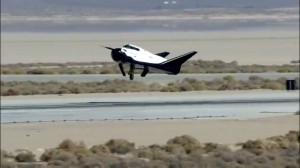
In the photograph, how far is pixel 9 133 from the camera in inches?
2574

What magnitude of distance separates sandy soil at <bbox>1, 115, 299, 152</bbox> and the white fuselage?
46.6 m

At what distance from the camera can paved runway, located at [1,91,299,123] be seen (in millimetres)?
71000

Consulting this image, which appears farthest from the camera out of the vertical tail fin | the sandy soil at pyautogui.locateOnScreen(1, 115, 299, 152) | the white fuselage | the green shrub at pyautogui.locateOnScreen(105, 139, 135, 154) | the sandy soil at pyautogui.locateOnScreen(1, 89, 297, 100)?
the sandy soil at pyautogui.locateOnScreen(1, 89, 297, 100)

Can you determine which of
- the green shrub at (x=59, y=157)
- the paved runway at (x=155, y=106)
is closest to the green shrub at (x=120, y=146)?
the green shrub at (x=59, y=157)

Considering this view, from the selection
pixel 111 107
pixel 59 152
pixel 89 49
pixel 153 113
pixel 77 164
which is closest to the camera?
pixel 77 164

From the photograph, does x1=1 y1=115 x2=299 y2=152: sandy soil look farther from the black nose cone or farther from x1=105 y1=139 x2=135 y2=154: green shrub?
the black nose cone

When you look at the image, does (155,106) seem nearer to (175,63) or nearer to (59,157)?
(59,157)

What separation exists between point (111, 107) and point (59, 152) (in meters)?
21.6

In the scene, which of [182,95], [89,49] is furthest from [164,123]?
[89,49]

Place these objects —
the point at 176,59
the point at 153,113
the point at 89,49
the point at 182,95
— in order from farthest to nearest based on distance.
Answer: the point at 89,49 → the point at 182,95 → the point at 153,113 → the point at 176,59

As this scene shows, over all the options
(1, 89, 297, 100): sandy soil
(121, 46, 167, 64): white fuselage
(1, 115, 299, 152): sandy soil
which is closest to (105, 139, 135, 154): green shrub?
(1, 115, 299, 152): sandy soil

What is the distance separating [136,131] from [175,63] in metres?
49.4

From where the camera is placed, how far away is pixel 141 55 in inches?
669

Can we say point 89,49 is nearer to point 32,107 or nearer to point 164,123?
point 32,107
